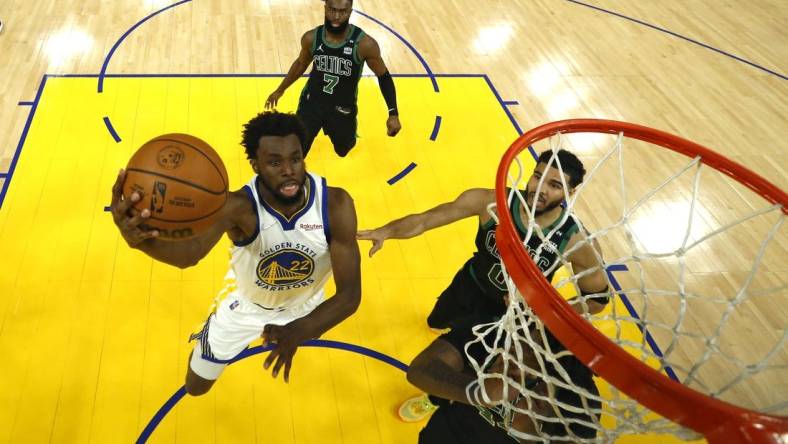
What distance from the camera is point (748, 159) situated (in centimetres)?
651

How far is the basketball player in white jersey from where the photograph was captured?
Answer: 2.94 metres

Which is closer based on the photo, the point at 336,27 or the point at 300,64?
the point at 336,27

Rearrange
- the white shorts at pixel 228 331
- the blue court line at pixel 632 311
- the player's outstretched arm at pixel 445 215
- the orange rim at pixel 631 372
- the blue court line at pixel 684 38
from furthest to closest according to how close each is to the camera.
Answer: the blue court line at pixel 684 38, the blue court line at pixel 632 311, the player's outstretched arm at pixel 445 215, the white shorts at pixel 228 331, the orange rim at pixel 631 372

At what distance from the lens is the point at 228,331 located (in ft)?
11.0

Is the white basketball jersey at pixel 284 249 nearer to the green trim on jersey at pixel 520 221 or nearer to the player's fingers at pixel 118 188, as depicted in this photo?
the player's fingers at pixel 118 188

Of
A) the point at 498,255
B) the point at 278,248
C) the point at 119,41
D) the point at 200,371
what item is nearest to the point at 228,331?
the point at 200,371

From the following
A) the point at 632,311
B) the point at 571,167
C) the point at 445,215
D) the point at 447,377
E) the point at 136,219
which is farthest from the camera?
the point at 632,311

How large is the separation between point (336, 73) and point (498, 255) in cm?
223

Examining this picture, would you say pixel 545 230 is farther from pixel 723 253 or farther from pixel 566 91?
pixel 566 91

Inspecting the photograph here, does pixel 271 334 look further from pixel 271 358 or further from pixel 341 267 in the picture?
pixel 341 267

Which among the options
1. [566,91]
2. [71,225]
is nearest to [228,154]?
[71,225]

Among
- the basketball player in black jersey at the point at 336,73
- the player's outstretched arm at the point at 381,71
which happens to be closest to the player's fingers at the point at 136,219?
the basketball player in black jersey at the point at 336,73

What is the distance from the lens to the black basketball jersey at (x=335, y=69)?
4926mm

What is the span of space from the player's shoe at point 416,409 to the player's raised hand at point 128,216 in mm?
1989
